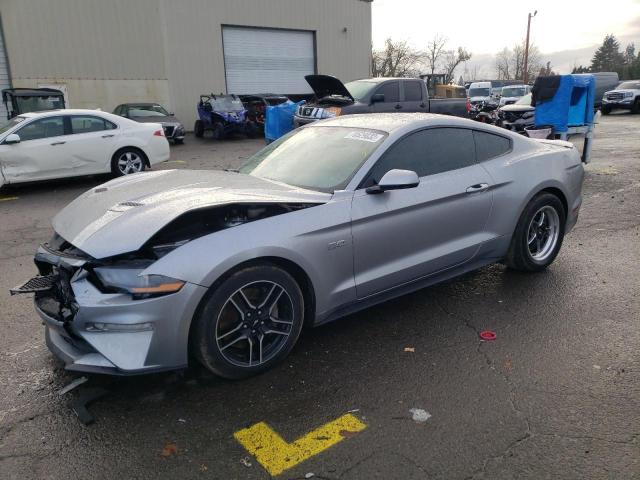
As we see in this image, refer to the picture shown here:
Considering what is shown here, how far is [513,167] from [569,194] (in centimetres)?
84

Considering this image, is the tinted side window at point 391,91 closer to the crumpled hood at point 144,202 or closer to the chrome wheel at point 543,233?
the chrome wheel at point 543,233

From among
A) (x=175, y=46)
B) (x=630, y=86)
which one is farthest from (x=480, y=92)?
(x=175, y=46)

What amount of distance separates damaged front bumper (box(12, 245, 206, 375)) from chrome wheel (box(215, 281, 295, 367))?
0.26 meters

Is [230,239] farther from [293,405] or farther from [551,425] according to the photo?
[551,425]

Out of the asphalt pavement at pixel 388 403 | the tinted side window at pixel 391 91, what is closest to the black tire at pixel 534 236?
the asphalt pavement at pixel 388 403

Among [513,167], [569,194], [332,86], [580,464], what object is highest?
[332,86]

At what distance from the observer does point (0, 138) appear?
29.5 feet

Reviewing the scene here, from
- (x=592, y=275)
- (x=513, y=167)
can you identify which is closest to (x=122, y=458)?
(x=513, y=167)

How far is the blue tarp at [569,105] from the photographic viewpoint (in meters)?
9.96

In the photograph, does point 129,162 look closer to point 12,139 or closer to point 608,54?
point 12,139

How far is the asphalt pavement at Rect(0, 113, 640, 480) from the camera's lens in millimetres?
2445

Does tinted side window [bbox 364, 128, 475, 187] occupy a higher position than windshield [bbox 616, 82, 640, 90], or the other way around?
windshield [bbox 616, 82, 640, 90]

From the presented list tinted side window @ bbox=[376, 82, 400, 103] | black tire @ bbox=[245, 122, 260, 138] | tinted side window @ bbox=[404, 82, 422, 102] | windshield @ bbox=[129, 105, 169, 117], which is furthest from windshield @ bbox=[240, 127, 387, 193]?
black tire @ bbox=[245, 122, 260, 138]

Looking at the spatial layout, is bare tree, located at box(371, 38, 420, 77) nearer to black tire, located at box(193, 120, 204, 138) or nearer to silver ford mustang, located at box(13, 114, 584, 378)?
black tire, located at box(193, 120, 204, 138)
